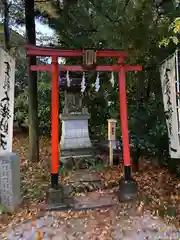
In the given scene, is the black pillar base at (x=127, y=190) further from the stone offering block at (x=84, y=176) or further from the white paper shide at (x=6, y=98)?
the white paper shide at (x=6, y=98)

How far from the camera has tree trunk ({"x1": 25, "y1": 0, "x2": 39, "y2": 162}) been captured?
27.0 feet

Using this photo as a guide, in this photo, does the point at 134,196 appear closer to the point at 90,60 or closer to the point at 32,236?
the point at 32,236

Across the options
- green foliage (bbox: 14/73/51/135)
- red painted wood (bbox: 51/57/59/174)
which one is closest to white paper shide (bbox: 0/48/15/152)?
red painted wood (bbox: 51/57/59/174)

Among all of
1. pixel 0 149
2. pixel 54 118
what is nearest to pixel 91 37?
pixel 54 118

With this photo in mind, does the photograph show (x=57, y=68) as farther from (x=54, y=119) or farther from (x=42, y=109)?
(x=42, y=109)

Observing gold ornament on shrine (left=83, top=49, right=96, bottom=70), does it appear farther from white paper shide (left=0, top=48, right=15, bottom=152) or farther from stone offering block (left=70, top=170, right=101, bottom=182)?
stone offering block (left=70, top=170, right=101, bottom=182)

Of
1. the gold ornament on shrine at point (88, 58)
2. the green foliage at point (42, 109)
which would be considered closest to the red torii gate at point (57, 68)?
the gold ornament on shrine at point (88, 58)

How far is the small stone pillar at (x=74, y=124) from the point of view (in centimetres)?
898

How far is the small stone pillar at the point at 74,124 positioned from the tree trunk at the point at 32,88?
0.88 meters

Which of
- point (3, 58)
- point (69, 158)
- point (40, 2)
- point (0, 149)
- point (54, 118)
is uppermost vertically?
point (40, 2)

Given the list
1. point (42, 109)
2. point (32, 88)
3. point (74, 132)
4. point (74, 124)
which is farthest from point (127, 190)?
point (42, 109)

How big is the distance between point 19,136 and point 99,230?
9.57 meters

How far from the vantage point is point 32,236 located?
454 centimetres

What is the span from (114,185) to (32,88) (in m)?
3.93
